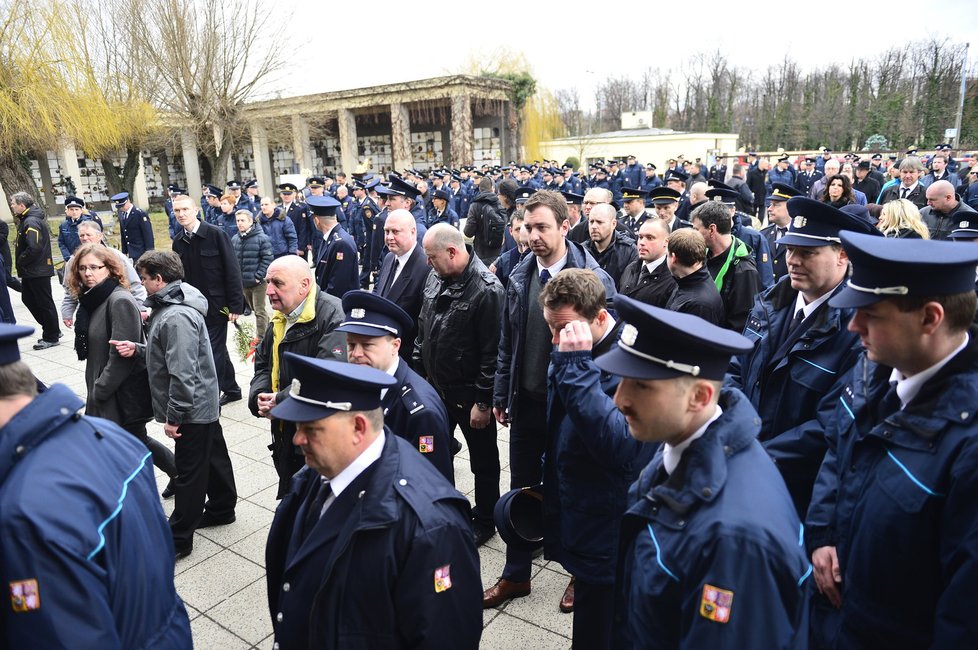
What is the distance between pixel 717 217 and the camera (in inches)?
224

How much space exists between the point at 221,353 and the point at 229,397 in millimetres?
627

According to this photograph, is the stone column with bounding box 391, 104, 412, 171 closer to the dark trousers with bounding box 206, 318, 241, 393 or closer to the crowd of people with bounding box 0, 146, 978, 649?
the dark trousers with bounding box 206, 318, 241, 393

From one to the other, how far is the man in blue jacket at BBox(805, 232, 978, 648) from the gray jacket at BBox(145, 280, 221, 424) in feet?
13.2

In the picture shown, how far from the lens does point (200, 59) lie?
78.9 ft

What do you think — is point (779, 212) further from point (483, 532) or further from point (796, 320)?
point (483, 532)

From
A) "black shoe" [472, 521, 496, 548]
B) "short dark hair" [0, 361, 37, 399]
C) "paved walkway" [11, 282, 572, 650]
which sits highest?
"short dark hair" [0, 361, 37, 399]

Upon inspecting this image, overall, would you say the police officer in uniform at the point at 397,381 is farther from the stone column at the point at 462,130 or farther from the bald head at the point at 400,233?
the stone column at the point at 462,130

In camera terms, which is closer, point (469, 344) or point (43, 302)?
point (469, 344)

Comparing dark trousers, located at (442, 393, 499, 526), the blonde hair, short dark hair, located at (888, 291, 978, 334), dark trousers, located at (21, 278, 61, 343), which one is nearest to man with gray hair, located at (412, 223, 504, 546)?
dark trousers, located at (442, 393, 499, 526)

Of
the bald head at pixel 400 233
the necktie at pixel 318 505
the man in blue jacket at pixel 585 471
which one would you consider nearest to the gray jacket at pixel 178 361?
the bald head at pixel 400 233

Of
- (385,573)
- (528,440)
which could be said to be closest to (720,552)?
(385,573)

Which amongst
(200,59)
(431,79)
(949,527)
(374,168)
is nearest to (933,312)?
(949,527)

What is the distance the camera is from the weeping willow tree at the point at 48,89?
60.8ft

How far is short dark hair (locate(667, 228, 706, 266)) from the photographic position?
477 cm
